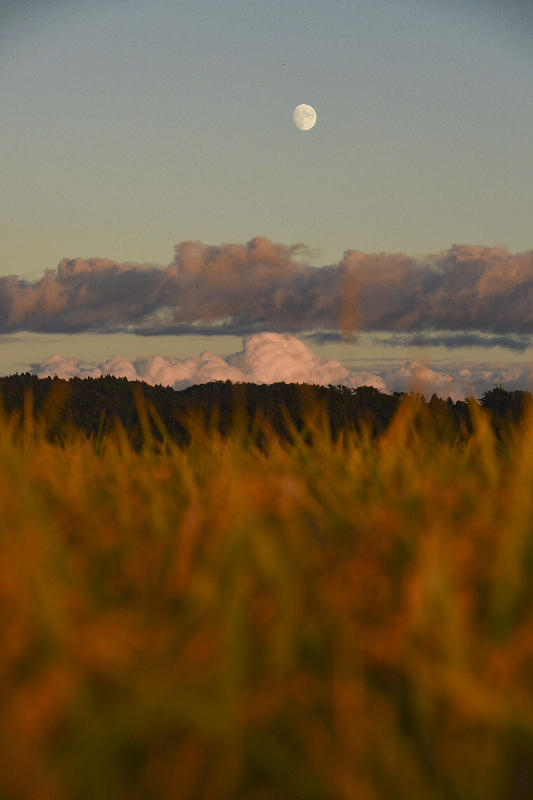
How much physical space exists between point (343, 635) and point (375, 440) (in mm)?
4203

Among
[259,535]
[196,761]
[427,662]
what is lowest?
[196,761]

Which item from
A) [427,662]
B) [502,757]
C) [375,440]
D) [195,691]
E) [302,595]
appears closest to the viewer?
[502,757]

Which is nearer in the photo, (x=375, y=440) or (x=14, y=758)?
(x=14, y=758)

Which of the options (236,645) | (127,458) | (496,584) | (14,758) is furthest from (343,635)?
(127,458)

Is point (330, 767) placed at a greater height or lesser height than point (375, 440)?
lesser

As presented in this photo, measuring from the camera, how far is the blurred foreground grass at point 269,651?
1.57 metres

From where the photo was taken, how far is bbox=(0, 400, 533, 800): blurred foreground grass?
5.16ft

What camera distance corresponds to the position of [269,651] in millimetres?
2021

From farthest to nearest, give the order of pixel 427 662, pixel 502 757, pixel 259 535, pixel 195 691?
pixel 259 535, pixel 427 662, pixel 195 691, pixel 502 757

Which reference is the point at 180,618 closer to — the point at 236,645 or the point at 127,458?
the point at 236,645

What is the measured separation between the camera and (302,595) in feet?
7.73

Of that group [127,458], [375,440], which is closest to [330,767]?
[127,458]

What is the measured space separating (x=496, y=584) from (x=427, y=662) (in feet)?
2.02

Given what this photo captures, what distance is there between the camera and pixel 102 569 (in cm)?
276
